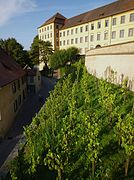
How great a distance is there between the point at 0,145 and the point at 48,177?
10.0 metres

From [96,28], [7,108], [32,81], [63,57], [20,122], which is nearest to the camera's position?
[7,108]

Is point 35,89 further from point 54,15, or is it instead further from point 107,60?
point 54,15

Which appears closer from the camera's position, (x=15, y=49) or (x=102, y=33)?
(x=15, y=49)

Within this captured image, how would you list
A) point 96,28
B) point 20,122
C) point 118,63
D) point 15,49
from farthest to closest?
point 96,28, point 15,49, point 20,122, point 118,63

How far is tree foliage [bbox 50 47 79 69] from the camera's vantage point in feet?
173

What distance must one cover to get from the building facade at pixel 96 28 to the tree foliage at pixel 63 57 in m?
3.29

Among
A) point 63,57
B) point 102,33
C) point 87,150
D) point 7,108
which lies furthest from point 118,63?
point 63,57

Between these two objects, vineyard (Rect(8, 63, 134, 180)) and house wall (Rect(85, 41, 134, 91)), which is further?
house wall (Rect(85, 41, 134, 91))

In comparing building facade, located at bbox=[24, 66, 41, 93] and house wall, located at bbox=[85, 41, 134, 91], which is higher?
house wall, located at bbox=[85, 41, 134, 91]

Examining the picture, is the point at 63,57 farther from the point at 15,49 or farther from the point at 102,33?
the point at 15,49

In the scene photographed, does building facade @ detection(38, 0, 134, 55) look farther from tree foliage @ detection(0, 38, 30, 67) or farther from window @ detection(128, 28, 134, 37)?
tree foliage @ detection(0, 38, 30, 67)

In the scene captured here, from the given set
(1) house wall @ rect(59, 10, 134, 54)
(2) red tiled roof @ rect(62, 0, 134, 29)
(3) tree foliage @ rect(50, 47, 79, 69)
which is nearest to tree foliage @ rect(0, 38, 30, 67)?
(3) tree foliage @ rect(50, 47, 79, 69)

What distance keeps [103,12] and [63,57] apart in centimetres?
1507

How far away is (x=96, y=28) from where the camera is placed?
4962cm
